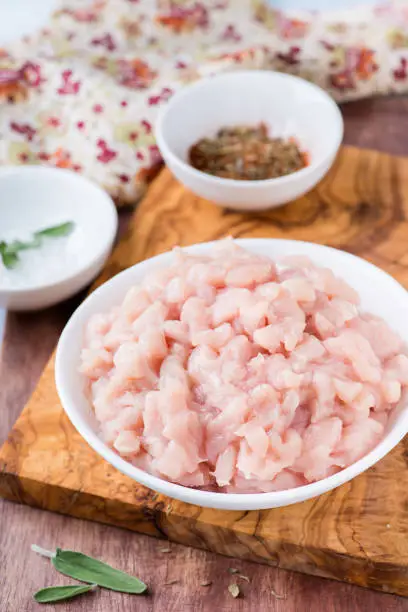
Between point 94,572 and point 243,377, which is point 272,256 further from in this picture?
point 94,572

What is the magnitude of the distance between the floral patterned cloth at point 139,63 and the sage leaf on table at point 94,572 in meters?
1.68

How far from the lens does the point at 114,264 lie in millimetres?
3025

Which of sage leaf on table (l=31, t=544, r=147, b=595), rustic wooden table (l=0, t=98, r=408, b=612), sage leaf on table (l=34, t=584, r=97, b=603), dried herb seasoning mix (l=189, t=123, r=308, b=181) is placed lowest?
rustic wooden table (l=0, t=98, r=408, b=612)

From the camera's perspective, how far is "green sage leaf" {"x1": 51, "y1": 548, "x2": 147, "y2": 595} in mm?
2170

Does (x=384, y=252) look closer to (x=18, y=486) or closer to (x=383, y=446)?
(x=383, y=446)

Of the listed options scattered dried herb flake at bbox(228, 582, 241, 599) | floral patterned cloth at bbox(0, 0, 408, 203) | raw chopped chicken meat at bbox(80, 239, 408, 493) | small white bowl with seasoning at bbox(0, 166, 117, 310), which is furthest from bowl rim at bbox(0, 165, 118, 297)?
scattered dried herb flake at bbox(228, 582, 241, 599)

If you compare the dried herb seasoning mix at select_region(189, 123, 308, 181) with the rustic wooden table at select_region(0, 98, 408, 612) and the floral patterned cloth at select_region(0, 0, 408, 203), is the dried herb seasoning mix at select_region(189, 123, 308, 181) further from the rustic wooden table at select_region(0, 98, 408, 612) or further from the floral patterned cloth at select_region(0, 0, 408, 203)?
the rustic wooden table at select_region(0, 98, 408, 612)

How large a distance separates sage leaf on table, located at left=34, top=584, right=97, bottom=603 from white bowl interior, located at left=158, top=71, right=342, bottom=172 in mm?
1854

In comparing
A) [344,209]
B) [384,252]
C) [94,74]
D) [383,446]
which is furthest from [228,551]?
[94,74]

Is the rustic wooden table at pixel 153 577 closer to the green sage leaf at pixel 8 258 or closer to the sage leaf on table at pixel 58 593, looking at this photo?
the sage leaf on table at pixel 58 593

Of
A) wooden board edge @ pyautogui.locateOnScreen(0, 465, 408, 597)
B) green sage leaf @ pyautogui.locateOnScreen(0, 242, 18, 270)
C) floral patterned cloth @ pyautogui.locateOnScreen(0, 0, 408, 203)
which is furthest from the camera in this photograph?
floral patterned cloth @ pyautogui.locateOnScreen(0, 0, 408, 203)

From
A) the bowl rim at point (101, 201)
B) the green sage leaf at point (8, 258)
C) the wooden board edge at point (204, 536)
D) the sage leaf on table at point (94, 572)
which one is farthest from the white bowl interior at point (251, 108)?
the sage leaf on table at point (94, 572)

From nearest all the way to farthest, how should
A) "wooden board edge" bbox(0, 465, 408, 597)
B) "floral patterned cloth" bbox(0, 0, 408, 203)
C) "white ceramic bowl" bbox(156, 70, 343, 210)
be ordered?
"wooden board edge" bbox(0, 465, 408, 597) → "white ceramic bowl" bbox(156, 70, 343, 210) → "floral patterned cloth" bbox(0, 0, 408, 203)

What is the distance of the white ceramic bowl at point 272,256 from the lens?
1913 mm
